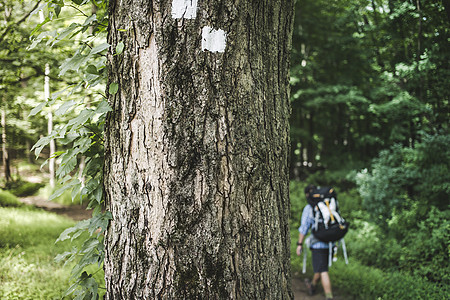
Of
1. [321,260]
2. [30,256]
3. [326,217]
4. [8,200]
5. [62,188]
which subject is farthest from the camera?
[8,200]

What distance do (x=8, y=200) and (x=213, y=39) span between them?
820 cm

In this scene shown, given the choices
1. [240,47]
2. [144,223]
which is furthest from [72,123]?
[240,47]

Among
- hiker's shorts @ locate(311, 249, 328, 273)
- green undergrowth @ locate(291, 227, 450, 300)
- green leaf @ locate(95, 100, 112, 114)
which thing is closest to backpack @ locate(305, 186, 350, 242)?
hiker's shorts @ locate(311, 249, 328, 273)

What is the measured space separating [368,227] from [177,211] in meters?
Answer: 8.34

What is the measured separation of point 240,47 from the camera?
123 cm

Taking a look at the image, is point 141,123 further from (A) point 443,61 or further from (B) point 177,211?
(A) point 443,61

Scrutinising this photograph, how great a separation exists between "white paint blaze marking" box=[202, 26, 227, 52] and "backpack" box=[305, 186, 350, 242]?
3538 millimetres

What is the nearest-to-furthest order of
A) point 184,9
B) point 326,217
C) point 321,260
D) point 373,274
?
point 184,9 → point 326,217 → point 321,260 → point 373,274

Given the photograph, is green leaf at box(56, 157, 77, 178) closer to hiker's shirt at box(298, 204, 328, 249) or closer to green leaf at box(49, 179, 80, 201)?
green leaf at box(49, 179, 80, 201)

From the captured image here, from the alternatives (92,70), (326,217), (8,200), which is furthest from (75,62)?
(8,200)

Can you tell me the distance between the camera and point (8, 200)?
23.2 feet

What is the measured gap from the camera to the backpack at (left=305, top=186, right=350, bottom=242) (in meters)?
4.12

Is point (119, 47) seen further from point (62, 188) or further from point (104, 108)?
point (62, 188)

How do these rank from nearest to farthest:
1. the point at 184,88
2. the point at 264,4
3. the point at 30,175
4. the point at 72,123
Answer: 1. the point at 184,88
2. the point at 264,4
3. the point at 72,123
4. the point at 30,175
